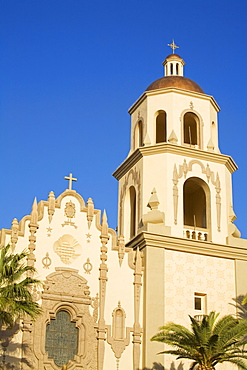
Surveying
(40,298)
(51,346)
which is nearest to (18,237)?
(40,298)

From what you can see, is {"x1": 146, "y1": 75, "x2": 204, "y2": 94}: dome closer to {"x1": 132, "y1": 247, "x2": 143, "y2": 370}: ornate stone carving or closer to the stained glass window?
{"x1": 132, "y1": 247, "x2": 143, "y2": 370}: ornate stone carving

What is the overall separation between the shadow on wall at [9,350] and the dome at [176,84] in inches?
635

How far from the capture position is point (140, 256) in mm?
31375

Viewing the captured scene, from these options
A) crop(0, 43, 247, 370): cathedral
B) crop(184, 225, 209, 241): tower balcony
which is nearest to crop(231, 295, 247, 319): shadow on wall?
crop(0, 43, 247, 370): cathedral

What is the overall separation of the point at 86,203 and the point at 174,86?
911 cm

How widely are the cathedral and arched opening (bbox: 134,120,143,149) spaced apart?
0.43 ft

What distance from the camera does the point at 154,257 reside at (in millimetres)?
31344

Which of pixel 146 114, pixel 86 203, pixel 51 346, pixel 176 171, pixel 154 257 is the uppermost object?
pixel 146 114

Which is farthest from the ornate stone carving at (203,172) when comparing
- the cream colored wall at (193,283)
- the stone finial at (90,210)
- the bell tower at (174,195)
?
the stone finial at (90,210)

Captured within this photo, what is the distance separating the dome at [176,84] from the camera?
36.8 metres

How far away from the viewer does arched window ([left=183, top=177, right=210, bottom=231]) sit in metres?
35.2

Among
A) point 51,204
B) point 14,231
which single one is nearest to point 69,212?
point 51,204

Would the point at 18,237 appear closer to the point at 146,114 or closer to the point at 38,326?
the point at 38,326

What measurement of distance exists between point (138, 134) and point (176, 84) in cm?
347
